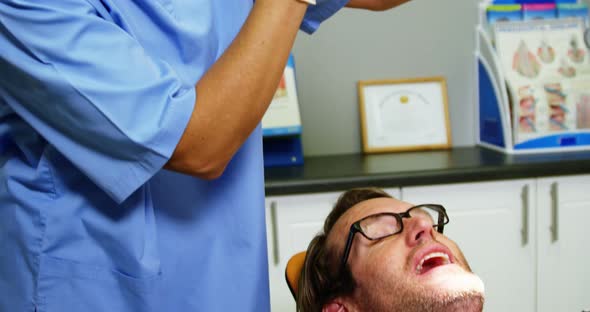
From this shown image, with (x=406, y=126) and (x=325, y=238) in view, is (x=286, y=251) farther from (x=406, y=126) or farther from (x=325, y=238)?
(x=406, y=126)

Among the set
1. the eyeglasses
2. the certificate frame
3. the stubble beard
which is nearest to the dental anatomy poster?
the certificate frame

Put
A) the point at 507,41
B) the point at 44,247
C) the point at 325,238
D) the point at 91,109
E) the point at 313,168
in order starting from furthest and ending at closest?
the point at 507,41 < the point at 313,168 < the point at 325,238 < the point at 44,247 < the point at 91,109

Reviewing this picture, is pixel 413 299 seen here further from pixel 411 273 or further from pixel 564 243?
pixel 564 243

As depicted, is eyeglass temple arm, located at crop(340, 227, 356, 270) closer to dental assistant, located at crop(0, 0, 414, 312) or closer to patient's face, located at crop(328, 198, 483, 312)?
patient's face, located at crop(328, 198, 483, 312)

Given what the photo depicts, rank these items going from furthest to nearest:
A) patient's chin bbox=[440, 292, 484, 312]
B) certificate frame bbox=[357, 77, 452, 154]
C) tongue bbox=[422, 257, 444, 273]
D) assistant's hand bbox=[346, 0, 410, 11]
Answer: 1. certificate frame bbox=[357, 77, 452, 154]
2. assistant's hand bbox=[346, 0, 410, 11]
3. tongue bbox=[422, 257, 444, 273]
4. patient's chin bbox=[440, 292, 484, 312]

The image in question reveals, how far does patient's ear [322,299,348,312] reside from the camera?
3.71 feet

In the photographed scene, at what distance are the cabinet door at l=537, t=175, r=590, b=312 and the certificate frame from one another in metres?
0.53

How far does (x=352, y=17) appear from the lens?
2350mm

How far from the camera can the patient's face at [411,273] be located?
997 mm

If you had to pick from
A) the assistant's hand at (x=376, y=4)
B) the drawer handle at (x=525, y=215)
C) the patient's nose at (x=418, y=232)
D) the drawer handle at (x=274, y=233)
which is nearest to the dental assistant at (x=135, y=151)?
the patient's nose at (x=418, y=232)

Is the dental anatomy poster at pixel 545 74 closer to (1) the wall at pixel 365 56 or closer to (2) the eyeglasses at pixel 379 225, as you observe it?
(1) the wall at pixel 365 56

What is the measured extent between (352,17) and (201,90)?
5.44 ft

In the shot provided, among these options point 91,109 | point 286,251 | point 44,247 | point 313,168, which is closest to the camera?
point 91,109

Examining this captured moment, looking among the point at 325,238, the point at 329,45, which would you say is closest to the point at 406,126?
the point at 329,45
